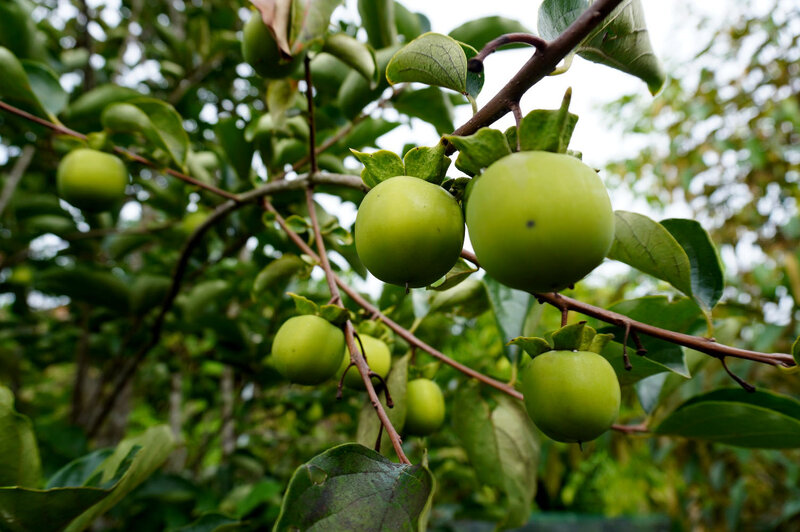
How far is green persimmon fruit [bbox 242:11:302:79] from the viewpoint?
3.06ft

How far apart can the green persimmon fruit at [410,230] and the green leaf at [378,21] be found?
81 centimetres

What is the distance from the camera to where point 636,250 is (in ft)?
2.54

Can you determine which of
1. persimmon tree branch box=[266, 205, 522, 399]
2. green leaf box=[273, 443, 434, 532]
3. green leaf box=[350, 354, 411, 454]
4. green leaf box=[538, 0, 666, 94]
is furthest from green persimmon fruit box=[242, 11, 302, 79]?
green leaf box=[273, 443, 434, 532]

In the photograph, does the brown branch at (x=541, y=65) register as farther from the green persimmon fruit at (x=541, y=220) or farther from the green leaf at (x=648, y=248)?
the green leaf at (x=648, y=248)

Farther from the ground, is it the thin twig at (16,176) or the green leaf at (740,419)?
the green leaf at (740,419)

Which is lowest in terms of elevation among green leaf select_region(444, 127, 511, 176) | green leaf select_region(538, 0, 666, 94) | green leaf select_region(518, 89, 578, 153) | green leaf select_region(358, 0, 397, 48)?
Answer: green leaf select_region(444, 127, 511, 176)

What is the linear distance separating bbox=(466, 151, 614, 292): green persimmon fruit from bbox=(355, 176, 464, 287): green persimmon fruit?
0.06 m

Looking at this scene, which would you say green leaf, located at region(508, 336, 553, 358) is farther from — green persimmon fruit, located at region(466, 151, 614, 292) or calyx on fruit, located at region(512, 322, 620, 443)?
green persimmon fruit, located at region(466, 151, 614, 292)

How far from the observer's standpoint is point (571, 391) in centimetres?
63

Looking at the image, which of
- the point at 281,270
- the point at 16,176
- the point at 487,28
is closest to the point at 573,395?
the point at 281,270

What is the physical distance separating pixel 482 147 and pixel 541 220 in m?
0.11

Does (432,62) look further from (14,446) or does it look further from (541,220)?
(14,446)

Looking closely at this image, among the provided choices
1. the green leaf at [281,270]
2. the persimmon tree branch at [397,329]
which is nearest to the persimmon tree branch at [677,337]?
the persimmon tree branch at [397,329]

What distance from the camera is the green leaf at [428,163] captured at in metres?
0.61
